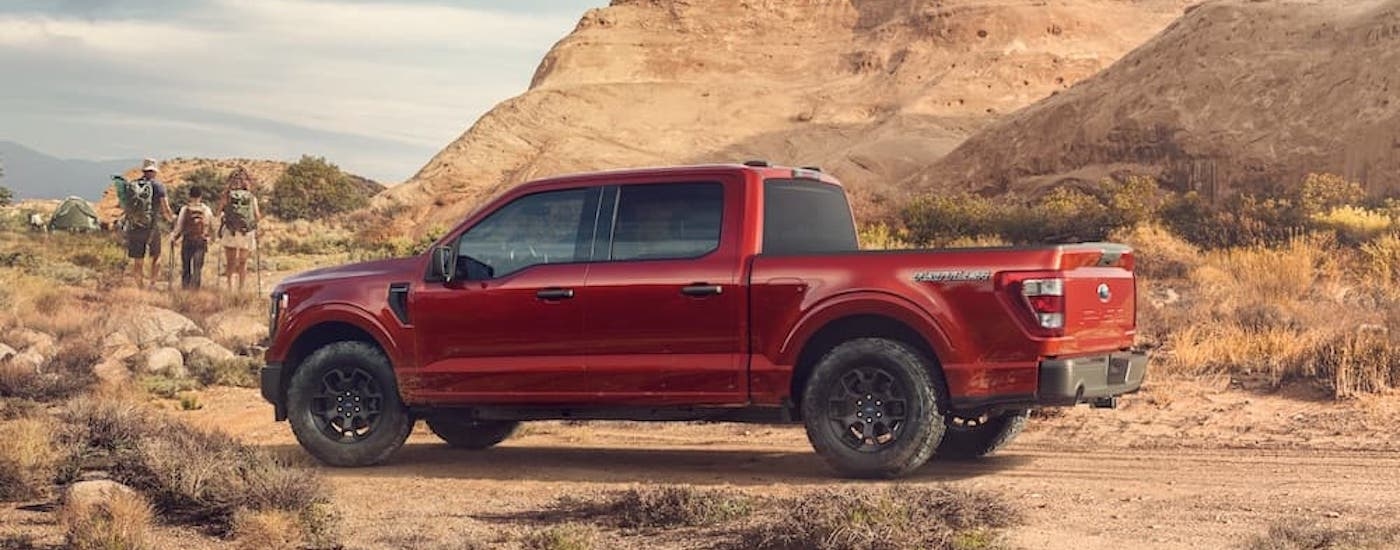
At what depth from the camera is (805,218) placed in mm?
9672

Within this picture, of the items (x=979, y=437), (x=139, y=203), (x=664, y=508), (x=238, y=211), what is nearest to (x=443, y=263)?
(x=664, y=508)

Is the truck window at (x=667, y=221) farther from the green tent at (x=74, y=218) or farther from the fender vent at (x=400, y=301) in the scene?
the green tent at (x=74, y=218)

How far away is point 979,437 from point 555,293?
290cm

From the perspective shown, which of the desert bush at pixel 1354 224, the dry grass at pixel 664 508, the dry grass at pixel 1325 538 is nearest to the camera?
the dry grass at pixel 1325 538

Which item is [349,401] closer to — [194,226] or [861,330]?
[861,330]

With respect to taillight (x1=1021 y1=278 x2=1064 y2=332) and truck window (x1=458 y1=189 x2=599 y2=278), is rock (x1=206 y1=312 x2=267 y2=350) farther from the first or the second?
taillight (x1=1021 y1=278 x2=1064 y2=332)

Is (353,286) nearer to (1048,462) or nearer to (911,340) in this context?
(911,340)

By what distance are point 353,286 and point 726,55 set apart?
60962mm

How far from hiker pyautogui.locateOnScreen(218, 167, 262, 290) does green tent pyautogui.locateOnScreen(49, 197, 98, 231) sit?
2143cm

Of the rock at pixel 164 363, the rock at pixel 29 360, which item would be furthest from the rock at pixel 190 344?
the rock at pixel 29 360

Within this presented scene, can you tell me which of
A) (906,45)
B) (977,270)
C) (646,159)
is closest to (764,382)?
(977,270)

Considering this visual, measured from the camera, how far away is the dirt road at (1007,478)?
Answer: 7285 mm

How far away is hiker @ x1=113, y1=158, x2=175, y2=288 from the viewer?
73.3ft

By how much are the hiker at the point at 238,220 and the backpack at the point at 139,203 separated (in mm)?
983
